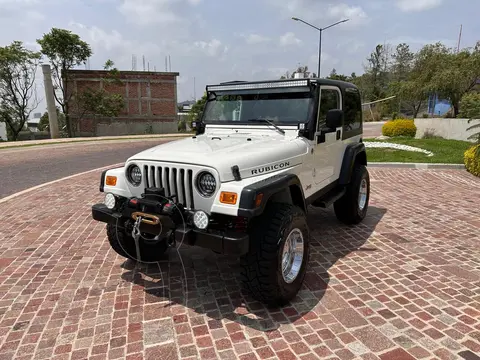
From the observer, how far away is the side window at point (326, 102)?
4.17 meters

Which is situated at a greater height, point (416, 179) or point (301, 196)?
point (301, 196)

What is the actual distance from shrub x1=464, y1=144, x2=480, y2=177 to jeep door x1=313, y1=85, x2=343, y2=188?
21.7ft

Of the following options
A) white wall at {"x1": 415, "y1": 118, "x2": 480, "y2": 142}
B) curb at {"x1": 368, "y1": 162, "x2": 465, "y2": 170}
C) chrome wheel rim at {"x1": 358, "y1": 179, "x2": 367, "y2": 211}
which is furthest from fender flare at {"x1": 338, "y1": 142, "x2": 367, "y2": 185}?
white wall at {"x1": 415, "y1": 118, "x2": 480, "y2": 142}

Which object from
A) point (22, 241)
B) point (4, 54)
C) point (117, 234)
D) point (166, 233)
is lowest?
point (22, 241)

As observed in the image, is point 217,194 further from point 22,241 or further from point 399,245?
point 22,241

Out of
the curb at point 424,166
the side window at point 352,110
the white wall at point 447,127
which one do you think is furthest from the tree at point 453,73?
the side window at point 352,110

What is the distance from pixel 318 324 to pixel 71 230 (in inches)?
160

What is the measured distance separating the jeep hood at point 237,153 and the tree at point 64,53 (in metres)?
30.8

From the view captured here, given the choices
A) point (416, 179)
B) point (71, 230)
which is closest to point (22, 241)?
point (71, 230)

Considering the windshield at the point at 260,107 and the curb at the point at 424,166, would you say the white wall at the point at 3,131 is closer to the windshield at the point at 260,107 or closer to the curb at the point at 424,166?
the curb at the point at 424,166

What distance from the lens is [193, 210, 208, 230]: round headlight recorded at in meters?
2.82

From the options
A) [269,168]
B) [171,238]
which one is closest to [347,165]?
[269,168]

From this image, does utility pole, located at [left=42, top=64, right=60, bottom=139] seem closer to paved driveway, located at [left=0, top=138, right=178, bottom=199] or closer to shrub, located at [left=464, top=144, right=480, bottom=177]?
paved driveway, located at [left=0, top=138, right=178, bottom=199]

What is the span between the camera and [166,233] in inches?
118
